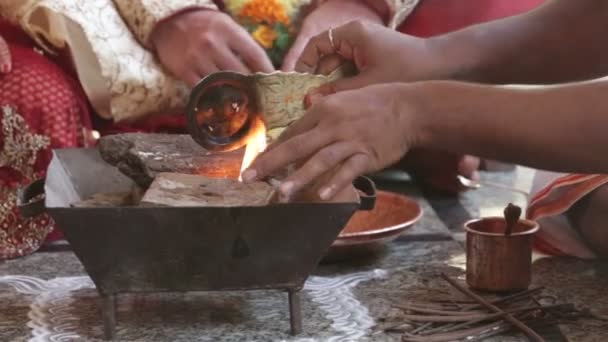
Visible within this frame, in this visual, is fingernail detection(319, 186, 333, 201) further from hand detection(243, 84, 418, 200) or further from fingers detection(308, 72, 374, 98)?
fingers detection(308, 72, 374, 98)

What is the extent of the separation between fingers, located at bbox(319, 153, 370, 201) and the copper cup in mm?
476


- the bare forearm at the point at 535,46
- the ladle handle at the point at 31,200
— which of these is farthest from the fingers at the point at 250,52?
the ladle handle at the point at 31,200

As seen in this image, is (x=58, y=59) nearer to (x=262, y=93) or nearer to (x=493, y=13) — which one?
(x=262, y=93)

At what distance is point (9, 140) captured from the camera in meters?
2.15

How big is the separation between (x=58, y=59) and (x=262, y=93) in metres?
0.88

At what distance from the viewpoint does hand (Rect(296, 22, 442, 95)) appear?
1.76 m

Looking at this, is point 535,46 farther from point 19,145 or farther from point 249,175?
point 19,145

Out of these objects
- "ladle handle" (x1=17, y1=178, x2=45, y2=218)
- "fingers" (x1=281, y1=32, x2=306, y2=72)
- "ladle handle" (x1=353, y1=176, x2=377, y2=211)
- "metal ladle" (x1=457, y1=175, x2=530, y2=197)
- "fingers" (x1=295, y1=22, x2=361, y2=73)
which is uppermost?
"fingers" (x1=295, y1=22, x2=361, y2=73)

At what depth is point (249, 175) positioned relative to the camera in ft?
4.84

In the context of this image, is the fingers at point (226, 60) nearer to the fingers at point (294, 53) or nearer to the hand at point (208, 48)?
the hand at point (208, 48)

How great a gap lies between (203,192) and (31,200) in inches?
13.5

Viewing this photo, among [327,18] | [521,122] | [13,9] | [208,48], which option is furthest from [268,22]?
[521,122]

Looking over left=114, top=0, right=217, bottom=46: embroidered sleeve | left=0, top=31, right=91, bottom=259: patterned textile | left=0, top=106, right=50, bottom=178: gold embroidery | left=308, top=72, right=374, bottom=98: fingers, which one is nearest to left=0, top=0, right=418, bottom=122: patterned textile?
left=114, top=0, right=217, bottom=46: embroidered sleeve

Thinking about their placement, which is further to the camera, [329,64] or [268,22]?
[268,22]
